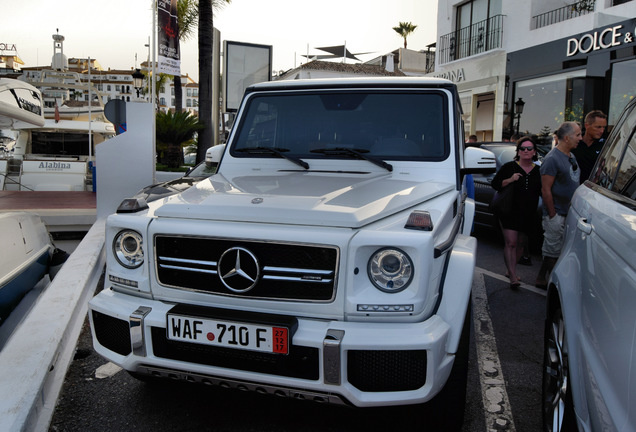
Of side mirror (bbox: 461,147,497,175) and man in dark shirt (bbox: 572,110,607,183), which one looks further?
man in dark shirt (bbox: 572,110,607,183)

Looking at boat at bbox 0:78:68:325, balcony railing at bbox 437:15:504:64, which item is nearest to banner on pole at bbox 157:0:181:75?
boat at bbox 0:78:68:325

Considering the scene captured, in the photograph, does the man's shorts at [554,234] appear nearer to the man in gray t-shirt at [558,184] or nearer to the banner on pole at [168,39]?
the man in gray t-shirt at [558,184]

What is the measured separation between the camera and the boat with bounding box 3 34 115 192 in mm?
13555

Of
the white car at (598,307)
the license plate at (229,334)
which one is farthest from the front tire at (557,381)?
the license plate at (229,334)

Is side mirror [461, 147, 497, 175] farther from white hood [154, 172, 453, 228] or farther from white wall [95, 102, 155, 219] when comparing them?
white wall [95, 102, 155, 219]

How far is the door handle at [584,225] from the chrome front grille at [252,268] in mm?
1120

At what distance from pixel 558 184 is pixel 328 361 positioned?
409 cm

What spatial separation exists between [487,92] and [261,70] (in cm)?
1199

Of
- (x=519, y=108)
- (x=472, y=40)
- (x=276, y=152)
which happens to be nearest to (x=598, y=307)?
(x=276, y=152)

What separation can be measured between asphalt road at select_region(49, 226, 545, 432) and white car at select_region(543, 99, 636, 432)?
44 cm

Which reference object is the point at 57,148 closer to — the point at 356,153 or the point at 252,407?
the point at 356,153

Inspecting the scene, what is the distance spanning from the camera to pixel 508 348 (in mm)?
3926

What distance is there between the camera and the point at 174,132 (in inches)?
624

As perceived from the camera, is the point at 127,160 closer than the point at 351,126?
No
